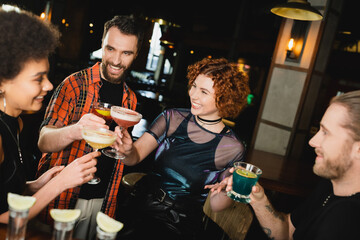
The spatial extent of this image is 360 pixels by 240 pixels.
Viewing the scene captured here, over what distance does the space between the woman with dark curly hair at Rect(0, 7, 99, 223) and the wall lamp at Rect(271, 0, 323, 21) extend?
3.15 meters

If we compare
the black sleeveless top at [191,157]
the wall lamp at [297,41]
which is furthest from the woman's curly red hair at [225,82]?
the wall lamp at [297,41]

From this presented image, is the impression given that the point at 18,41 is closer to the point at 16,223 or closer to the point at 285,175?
the point at 16,223

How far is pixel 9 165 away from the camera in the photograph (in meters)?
1.37

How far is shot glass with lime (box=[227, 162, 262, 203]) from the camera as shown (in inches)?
65.0

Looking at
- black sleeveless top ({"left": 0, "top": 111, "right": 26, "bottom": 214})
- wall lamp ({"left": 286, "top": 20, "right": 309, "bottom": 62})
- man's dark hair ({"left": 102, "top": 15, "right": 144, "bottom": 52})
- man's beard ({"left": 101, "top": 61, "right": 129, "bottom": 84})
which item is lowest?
black sleeveless top ({"left": 0, "top": 111, "right": 26, "bottom": 214})

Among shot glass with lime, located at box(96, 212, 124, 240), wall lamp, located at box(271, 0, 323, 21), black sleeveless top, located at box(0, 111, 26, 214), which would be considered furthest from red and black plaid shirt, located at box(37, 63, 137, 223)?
wall lamp, located at box(271, 0, 323, 21)

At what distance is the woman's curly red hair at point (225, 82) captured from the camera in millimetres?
2109

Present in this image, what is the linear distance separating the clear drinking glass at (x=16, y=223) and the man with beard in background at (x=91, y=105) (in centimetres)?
109

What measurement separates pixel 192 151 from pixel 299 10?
2740 mm

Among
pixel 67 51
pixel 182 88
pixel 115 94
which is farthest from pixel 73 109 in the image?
pixel 182 88

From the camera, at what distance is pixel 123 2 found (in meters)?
11.4

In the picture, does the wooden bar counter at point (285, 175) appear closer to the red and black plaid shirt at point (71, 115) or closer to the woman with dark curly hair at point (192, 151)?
the woman with dark curly hair at point (192, 151)

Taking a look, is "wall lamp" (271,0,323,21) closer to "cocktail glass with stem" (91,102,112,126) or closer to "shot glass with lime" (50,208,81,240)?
"cocktail glass with stem" (91,102,112,126)

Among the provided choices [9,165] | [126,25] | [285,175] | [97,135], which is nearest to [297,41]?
[285,175]
